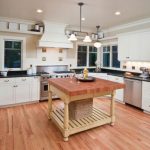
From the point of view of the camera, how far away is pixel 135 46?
4.75 meters

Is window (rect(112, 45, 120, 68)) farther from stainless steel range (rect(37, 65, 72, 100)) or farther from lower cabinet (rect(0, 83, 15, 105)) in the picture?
lower cabinet (rect(0, 83, 15, 105))

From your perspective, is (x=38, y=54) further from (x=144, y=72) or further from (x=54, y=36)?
(x=144, y=72)

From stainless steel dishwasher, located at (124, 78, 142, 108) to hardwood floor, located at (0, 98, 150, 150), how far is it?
1.52 ft

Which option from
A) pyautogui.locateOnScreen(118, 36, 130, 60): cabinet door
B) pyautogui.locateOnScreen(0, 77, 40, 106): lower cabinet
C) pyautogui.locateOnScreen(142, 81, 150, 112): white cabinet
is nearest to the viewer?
pyautogui.locateOnScreen(142, 81, 150, 112): white cabinet

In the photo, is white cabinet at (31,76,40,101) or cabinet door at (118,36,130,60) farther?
cabinet door at (118,36,130,60)

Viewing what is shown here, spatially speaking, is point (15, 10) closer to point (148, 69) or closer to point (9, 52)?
point (9, 52)

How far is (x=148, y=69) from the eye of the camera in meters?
4.70

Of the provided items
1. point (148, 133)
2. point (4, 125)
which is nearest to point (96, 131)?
point (148, 133)

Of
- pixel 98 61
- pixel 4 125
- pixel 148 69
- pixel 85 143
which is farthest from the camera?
pixel 98 61

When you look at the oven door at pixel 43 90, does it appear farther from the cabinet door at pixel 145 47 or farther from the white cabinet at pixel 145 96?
the cabinet door at pixel 145 47

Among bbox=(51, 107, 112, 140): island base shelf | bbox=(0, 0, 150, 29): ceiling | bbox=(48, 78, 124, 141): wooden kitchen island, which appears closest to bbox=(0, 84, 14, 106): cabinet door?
bbox=(48, 78, 124, 141): wooden kitchen island

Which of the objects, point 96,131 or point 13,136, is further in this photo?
point 96,131

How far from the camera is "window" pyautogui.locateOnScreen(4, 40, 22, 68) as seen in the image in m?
5.08

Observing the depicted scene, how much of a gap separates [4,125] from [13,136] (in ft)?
1.94
